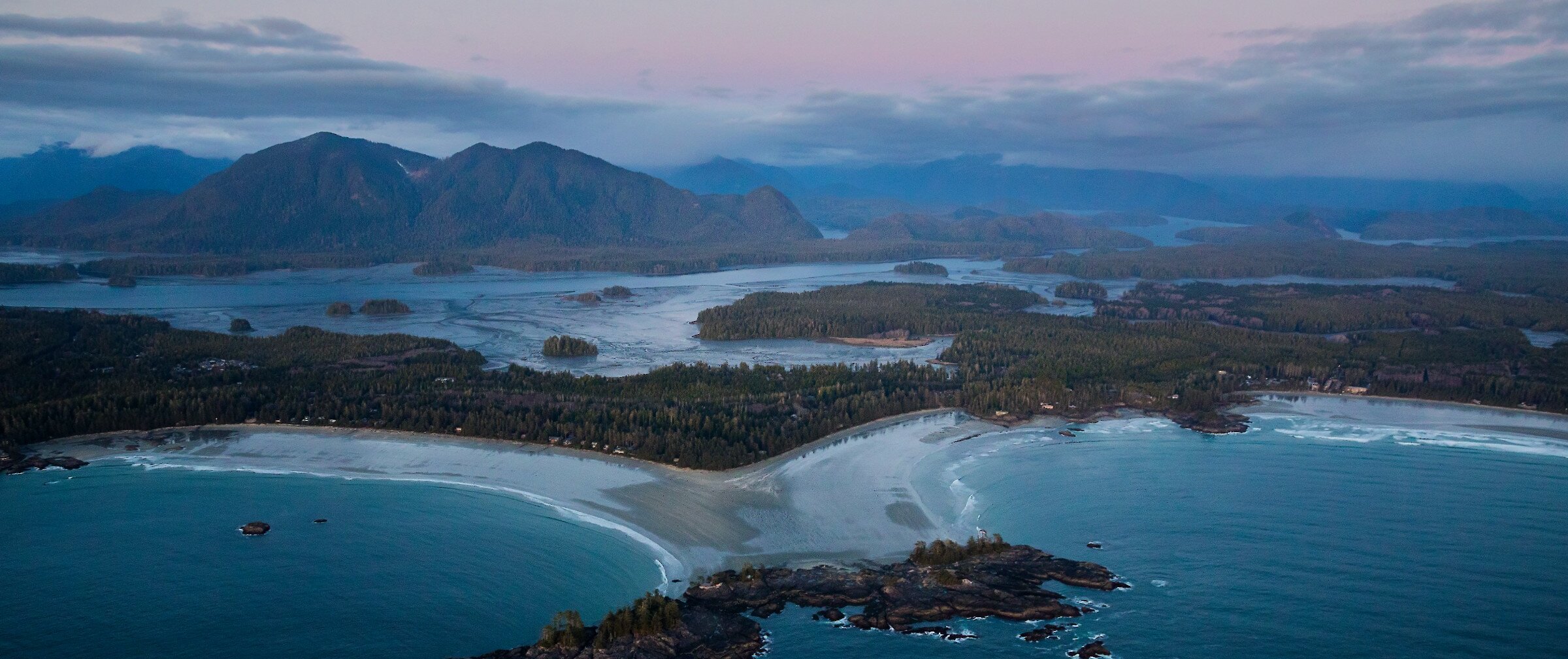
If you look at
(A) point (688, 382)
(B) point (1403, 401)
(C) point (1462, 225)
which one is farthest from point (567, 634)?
(C) point (1462, 225)

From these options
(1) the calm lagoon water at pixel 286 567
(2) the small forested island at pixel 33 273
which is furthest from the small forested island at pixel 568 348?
(2) the small forested island at pixel 33 273

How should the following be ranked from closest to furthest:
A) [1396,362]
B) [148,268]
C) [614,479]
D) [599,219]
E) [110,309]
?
[614,479] < [1396,362] < [110,309] < [148,268] < [599,219]

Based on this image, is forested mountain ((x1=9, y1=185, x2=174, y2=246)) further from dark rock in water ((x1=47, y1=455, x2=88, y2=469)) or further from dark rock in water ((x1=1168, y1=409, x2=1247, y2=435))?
dark rock in water ((x1=1168, y1=409, x2=1247, y2=435))

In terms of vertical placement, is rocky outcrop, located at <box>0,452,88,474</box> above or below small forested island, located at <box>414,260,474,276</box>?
below

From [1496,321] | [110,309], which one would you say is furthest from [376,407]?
[1496,321]

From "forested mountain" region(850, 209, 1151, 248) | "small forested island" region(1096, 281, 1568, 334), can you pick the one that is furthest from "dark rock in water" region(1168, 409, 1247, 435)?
"forested mountain" region(850, 209, 1151, 248)

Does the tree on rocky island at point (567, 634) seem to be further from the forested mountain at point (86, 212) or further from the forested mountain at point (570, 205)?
the forested mountain at point (570, 205)

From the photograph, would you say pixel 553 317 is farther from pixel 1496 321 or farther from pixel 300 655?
pixel 1496 321
